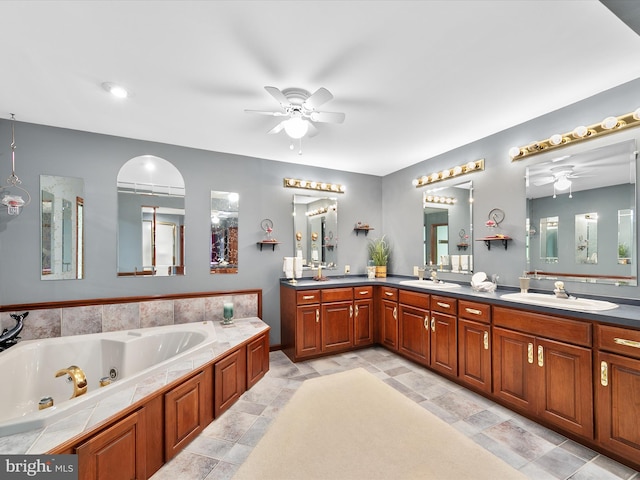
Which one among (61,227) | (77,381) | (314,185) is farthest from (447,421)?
(61,227)

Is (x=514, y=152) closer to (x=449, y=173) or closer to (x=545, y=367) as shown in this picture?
(x=449, y=173)

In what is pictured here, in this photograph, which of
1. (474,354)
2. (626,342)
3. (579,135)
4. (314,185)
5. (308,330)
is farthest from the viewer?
(314,185)

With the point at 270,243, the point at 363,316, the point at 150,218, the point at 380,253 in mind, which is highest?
the point at 150,218

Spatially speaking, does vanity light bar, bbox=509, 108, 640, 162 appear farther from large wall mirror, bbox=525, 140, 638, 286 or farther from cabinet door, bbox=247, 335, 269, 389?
cabinet door, bbox=247, 335, 269, 389

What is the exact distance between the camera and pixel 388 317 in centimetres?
382

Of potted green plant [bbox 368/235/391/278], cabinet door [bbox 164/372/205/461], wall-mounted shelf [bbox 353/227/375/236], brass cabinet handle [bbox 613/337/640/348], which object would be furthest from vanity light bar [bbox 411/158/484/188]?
cabinet door [bbox 164/372/205/461]

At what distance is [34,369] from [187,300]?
1.33m

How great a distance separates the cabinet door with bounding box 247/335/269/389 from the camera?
9.28ft

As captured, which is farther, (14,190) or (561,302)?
(14,190)

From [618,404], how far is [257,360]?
2.86m

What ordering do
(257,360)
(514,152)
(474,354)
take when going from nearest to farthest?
(474,354) < (514,152) < (257,360)

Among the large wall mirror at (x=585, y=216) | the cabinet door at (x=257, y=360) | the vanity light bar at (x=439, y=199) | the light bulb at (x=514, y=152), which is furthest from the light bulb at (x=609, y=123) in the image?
the cabinet door at (x=257, y=360)

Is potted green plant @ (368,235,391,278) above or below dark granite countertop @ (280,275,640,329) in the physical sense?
above

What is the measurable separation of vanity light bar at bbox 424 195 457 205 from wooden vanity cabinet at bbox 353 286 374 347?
1.50 metres
